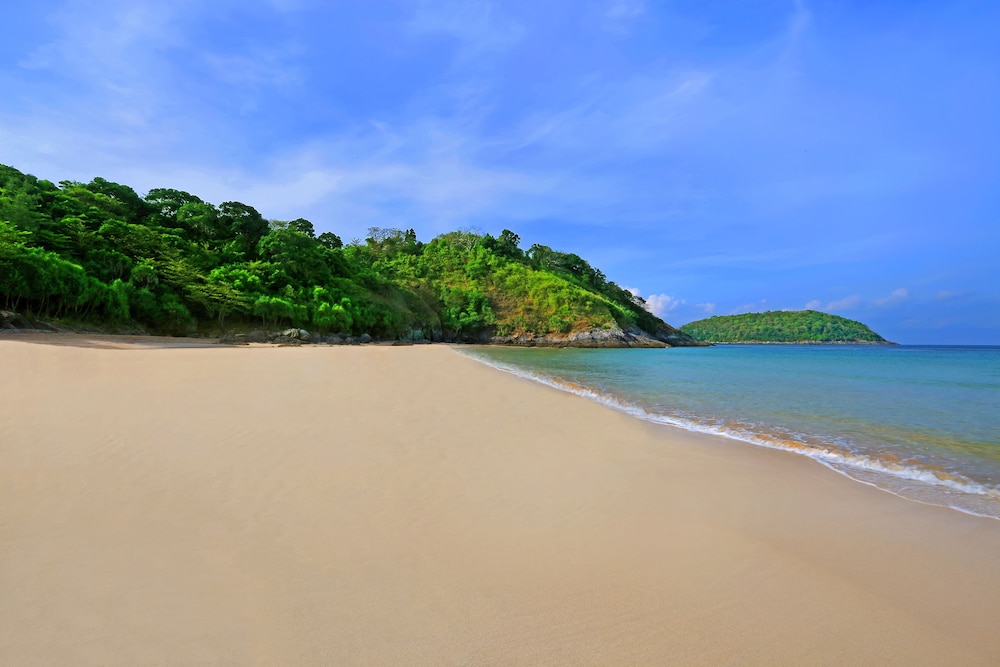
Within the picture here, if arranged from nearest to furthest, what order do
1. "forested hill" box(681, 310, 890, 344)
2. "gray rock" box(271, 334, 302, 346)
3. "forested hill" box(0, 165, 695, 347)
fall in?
"forested hill" box(0, 165, 695, 347), "gray rock" box(271, 334, 302, 346), "forested hill" box(681, 310, 890, 344)

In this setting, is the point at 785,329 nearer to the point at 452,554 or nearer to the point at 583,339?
the point at 583,339

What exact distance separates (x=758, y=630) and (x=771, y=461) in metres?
3.50

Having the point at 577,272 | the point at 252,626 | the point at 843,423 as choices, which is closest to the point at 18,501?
the point at 252,626

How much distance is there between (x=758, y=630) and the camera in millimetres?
1918

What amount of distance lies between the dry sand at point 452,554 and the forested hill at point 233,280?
29.4m

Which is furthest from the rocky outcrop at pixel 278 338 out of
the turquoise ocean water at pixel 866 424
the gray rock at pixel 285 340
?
the turquoise ocean water at pixel 866 424

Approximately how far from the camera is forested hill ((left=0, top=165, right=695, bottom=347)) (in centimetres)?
2630

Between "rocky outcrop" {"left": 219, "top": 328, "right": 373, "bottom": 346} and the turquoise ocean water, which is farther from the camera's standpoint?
"rocky outcrop" {"left": 219, "top": 328, "right": 373, "bottom": 346}

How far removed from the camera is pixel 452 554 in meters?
2.52

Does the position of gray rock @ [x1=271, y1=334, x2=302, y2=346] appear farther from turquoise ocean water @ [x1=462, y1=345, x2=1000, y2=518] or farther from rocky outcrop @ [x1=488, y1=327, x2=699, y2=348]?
rocky outcrop @ [x1=488, y1=327, x2=699, y2=348]

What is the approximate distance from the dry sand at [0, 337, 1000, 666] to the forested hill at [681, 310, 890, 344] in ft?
506

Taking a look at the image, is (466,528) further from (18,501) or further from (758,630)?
(18,501)

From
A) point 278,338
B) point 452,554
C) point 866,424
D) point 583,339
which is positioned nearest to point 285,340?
point 278,338

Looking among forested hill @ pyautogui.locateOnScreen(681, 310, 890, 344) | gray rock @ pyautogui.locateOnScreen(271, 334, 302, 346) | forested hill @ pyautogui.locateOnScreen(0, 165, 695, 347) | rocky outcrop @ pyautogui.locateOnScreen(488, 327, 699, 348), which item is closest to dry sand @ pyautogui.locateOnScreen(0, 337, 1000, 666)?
forested hill @ pyautogui.locateOnScreen(0, 165, 695, 347)
